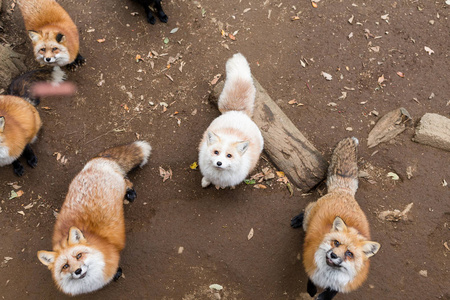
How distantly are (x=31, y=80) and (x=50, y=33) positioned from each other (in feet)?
3.33

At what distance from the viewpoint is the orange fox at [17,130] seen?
15.9 feet

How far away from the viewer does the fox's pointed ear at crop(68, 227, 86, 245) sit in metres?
3.64

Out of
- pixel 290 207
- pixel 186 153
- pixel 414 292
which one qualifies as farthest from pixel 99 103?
pixel 414 292

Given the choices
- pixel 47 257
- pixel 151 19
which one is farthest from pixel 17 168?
pixel 151 19

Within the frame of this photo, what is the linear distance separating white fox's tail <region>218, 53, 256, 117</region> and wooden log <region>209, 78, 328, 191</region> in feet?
1.00

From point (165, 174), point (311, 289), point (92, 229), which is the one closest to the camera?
point (92, 229)

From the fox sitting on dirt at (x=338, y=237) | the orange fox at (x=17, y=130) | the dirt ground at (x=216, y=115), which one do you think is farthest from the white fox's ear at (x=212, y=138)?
the orange fox at (x=17, y=130)

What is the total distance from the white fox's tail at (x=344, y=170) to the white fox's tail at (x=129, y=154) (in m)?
3.30

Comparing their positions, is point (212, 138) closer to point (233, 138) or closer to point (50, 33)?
point (233, 138)

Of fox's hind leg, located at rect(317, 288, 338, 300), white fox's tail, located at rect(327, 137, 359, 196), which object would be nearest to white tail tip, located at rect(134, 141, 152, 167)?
white fox's tail, located at rect(327, 137, 359, 196)

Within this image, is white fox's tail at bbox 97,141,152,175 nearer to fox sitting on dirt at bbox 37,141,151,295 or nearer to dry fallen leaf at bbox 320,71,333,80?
fox sitting on dirt at bbox 37,141,151,295

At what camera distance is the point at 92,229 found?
407cm

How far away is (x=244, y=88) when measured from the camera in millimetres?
5219

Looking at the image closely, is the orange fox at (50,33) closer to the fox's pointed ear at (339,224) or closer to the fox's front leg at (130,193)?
the fox's front leg at (130,193)
